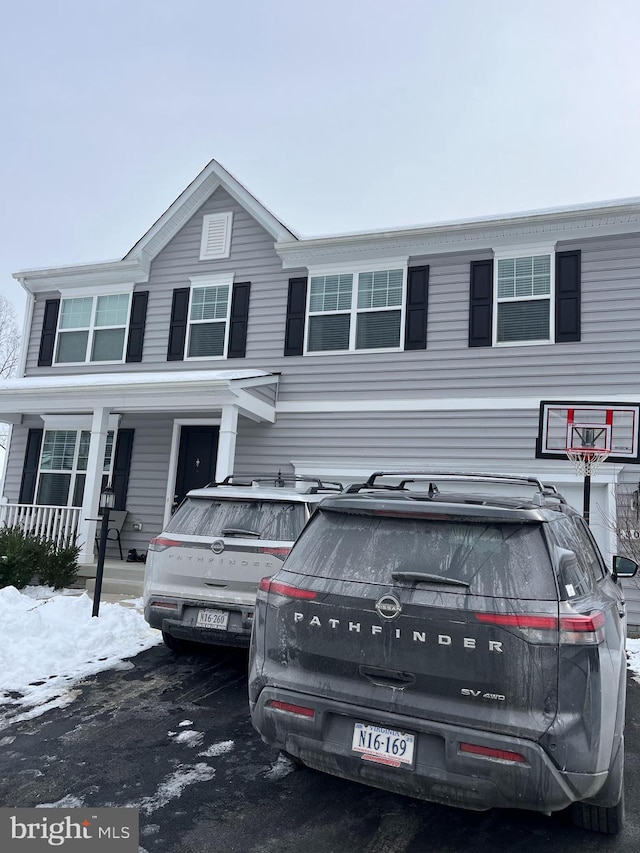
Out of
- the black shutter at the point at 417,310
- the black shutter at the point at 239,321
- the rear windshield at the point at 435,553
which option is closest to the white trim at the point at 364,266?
the black shutter at the point at 417,310

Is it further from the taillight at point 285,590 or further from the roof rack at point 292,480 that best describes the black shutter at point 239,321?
the taillight at point 285,590

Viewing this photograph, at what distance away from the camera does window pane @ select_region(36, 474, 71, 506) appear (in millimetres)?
12758

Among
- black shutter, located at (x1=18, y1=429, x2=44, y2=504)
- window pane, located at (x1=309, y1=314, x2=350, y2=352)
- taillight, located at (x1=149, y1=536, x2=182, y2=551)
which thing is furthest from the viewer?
black shutter, located at (x1=18, y1=429, x2=44, y2=504)

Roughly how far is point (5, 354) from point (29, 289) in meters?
21.4

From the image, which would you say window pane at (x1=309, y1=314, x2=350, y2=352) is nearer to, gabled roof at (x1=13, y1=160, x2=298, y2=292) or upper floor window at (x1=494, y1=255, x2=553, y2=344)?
gabled roof at (x1=13, y1=160, x2=298, y2=292)

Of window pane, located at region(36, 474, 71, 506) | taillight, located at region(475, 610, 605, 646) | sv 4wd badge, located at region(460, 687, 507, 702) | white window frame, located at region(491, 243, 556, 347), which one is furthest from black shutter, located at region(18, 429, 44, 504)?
taillight, located at region(475, 610, 605, 646)

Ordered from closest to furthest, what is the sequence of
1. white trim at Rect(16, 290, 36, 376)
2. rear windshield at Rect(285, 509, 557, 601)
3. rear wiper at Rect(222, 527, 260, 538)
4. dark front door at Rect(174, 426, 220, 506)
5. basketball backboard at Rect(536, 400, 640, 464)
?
rear windshield at Rect(285, 509, 557, 601), rear wiper at Rect(222, 527, 260, 538), basketball backboard at Rect(536, 400, 640, 464), dark front door at Rect(174, 426, 220, 506), white trim at Rect(16, 290, 36, 376)

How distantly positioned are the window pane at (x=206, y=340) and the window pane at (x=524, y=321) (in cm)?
548

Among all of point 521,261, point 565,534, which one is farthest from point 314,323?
point 565,534

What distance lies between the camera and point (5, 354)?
32.1 meters

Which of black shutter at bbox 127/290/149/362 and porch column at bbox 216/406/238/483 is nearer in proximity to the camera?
porch column at bbox 216/406/238/483

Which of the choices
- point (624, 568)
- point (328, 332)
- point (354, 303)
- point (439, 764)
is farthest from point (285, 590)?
point (354, 303)

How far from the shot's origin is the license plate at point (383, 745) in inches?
98.6

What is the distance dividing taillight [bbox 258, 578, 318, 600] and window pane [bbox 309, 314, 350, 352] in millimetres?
8158
